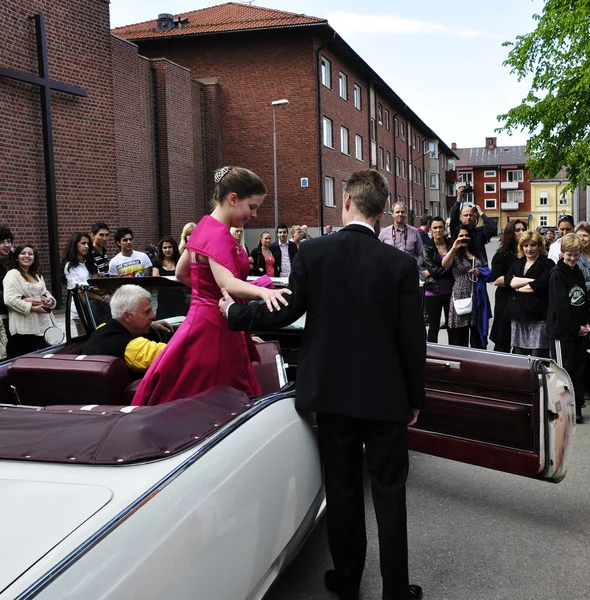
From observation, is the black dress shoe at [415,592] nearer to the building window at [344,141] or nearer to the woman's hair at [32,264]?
the woman's hair at [32,264]

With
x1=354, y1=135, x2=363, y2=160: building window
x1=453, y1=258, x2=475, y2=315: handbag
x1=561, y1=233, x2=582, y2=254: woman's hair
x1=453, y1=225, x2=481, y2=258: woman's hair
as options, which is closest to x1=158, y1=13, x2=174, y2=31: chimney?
x1=354, y1=135, x2=363, y2=160: building window

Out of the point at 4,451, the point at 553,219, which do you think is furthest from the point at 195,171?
the point at 553,219

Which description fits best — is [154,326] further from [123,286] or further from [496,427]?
[496,427]

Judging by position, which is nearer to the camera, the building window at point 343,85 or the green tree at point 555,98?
the green tree at point 555,98

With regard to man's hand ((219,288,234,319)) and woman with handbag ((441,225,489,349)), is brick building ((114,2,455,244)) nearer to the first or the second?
woman with handbag ((441,225,489,349))

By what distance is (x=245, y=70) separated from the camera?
92.9 ft

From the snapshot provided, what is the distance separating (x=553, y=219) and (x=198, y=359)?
107m

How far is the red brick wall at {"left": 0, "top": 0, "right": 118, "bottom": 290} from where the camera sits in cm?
1450

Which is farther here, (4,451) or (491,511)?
(491,511)

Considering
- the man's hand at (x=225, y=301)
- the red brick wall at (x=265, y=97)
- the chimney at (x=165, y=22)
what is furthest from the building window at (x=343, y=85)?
the man's hand at (x=225, y=301)

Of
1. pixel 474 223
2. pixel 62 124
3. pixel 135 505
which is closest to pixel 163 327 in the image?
pixel 135 505

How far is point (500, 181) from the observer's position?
100188 millimetres

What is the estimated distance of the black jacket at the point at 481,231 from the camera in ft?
24.8

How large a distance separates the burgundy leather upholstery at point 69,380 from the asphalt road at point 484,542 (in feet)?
3.90
